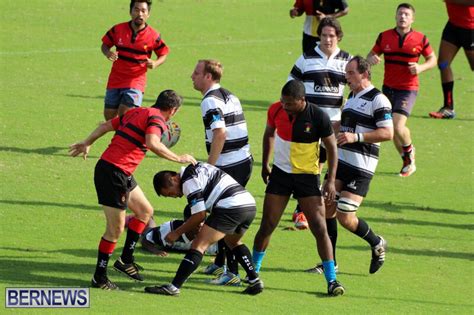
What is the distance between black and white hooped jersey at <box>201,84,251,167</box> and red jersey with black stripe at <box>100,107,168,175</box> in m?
0.72

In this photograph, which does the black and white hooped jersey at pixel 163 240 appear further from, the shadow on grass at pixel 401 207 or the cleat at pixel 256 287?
the shadow on grass at pixel 401 207

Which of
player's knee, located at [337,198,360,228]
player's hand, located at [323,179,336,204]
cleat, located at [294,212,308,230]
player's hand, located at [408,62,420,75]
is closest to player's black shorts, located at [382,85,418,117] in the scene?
player's hand, located at [408,62,420,75]

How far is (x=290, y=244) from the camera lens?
42.7 ft

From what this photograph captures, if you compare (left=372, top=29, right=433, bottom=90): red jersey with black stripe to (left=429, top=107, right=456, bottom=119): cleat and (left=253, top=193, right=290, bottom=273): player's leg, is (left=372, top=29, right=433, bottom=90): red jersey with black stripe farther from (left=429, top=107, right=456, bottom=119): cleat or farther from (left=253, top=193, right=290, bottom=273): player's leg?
(left=253, top=193, right=290, bottom=273): player's leg

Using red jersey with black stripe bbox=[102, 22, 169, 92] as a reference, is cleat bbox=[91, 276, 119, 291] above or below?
below

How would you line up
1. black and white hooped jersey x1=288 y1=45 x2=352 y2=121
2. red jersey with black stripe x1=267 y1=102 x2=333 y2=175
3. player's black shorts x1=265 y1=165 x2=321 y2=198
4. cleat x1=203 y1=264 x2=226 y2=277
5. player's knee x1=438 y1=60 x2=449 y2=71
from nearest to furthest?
red jersey with black stripe x1=267 y1=102 x2=333 y2=175 → player's black shorts x1=265 y1=165 x2=321 y2=198 → cleat x1=203 y1=264 x2=226 y2=277 → black and white hooped jersey x1=288 y1=45 x2=352 y2=121 → player's knee x1=438 y1=60 x2=449 y2=71

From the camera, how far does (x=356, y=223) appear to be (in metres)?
11.8

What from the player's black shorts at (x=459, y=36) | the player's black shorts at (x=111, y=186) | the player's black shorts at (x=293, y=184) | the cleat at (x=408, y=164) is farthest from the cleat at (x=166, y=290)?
the player's black shorts at (x=459, y=36)

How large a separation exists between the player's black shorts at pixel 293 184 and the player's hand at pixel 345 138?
0.54m

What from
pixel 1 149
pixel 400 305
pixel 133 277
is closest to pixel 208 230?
pixel 133 277

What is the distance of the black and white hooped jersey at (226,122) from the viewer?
11266mm

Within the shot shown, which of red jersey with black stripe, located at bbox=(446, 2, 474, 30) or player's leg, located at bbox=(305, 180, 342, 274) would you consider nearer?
player's leg, located at bbox=(305, 180, 342, 274)

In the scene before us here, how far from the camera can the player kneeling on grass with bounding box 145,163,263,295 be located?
1045 centimetres

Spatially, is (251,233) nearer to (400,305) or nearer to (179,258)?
(179,258)
